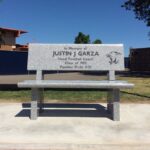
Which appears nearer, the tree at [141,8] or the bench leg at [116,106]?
the bench leg at [116,106]

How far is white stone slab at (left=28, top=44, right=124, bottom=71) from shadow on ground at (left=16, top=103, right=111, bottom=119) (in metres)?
1.03

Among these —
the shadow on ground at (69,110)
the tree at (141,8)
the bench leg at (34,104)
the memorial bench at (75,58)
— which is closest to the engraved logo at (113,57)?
the memorial bench at (75,58)

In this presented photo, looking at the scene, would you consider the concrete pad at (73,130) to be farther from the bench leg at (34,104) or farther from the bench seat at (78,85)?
the bench seat at (78,85)

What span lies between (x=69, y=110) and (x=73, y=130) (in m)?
2.03

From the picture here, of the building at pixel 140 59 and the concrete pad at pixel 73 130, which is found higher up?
the building at pixel 140 59

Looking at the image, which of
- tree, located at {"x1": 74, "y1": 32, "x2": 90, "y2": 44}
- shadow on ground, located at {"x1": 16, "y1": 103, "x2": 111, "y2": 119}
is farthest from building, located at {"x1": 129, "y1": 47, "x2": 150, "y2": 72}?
tree, located at {"x1": 74, "y1": 32, "x2": 90, "y2": 44}

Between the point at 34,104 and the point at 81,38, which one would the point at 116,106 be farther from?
the point at 81,38

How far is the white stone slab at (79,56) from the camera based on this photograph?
27.5 feet

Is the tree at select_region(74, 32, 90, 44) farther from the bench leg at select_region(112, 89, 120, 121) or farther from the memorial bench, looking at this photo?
the bench leg at select_region(112, 89, 120, 121)

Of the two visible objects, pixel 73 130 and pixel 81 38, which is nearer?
pixel 73 130

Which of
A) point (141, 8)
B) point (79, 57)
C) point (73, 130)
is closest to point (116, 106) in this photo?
point (73, 130)

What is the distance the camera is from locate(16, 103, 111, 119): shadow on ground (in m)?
8.30

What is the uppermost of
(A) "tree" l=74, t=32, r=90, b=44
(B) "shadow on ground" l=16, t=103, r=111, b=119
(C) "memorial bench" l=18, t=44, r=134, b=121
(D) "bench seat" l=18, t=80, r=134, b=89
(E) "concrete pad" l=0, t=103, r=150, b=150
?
(A) "tree" l=74, t=32, r=90, b=44

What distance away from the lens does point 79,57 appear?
849 cm
